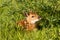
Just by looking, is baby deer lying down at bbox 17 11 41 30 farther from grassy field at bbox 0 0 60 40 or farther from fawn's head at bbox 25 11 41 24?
grassy field at bbox 0 0 60 40

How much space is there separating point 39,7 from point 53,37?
1.11 meters

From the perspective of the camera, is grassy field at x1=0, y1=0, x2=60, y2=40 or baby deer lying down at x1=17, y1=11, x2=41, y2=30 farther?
baby deer lying down at x1=17, y1=11, x2=41, y2=30

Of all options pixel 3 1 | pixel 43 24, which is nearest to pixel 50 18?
pixel 43 24

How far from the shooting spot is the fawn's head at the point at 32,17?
21.5 feet

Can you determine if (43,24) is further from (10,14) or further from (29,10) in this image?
(10,14)

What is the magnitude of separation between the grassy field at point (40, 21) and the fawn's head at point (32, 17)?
12 cm

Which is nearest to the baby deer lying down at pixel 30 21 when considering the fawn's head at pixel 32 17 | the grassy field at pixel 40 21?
the fawn's head at pixel 32 17

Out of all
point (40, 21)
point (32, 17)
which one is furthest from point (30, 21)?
point (40, 21)

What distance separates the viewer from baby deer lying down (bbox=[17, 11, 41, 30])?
6.50 meters

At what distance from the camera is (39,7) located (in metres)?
6.78

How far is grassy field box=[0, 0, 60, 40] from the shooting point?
616 centimetres

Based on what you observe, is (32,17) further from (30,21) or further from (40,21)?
(40,21)

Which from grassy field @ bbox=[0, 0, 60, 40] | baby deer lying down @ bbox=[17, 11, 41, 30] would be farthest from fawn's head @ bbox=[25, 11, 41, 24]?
grassy field @ bbox=[0, 0, 60, 40]

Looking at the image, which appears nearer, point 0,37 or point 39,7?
point 0,37
